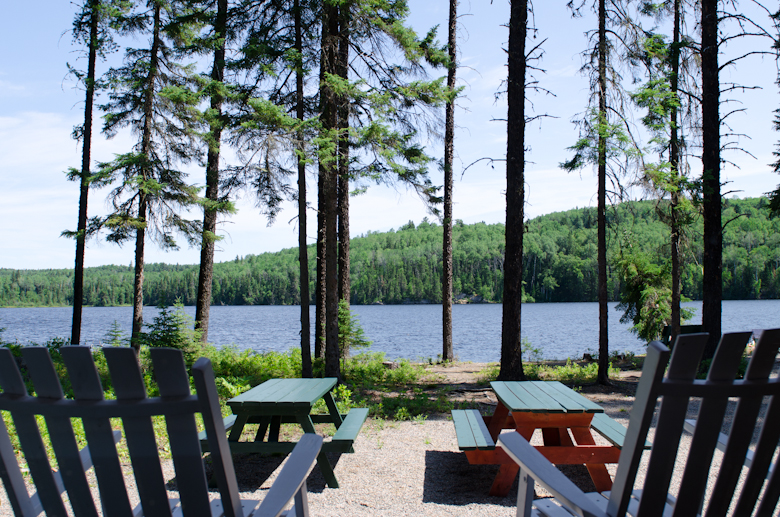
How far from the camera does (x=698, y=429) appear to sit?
138 centimetres

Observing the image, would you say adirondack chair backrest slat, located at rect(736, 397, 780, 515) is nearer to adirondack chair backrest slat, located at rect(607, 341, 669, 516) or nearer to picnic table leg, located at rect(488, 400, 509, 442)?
adirondack chair backrest slat, located at rect(607, 341, 669, 516)

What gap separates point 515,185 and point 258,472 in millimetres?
5383

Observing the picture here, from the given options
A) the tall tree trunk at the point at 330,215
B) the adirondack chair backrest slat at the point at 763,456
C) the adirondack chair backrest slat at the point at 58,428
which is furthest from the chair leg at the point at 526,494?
the tall tree trunk at the point at 330,215

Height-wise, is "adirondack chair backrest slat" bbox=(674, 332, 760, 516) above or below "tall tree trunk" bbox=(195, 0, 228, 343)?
below

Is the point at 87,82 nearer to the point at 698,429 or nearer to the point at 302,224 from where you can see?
the point at 302,224

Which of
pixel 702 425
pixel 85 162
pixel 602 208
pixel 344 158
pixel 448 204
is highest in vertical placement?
pixel 85 162

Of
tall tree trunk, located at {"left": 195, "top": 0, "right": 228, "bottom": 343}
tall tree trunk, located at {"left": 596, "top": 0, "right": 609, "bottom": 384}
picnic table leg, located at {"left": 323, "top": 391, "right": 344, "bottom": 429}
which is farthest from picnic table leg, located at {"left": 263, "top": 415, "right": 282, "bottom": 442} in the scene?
tall tree trunk, located at {"left": 195, "top": 0, "right": 228, "bottom": 343}

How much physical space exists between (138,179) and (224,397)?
5.14 metres

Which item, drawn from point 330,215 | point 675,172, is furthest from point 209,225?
point 675,172

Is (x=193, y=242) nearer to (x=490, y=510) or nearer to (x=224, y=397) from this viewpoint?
(x=224, y=397)

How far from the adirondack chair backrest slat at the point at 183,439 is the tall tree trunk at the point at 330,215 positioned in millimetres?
6221

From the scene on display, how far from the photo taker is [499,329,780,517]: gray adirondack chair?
1312mm

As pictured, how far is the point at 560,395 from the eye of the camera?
3.45m

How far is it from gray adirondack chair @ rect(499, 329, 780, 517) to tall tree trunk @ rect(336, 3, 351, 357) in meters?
6.60
